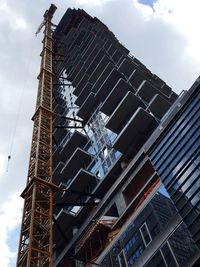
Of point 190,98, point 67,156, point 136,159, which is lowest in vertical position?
point 67,156

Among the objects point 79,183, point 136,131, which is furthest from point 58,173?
point 136,131

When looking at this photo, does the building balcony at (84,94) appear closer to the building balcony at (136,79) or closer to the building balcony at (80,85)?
the building balcony at (80,85)

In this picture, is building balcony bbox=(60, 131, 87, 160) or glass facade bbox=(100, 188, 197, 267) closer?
glass facade bbox=(100, 188, 197, 267)

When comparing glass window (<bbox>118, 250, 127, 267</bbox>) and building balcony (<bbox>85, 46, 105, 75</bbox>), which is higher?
building balcony (<bbox>85, 46, 105, 75</bbox>)

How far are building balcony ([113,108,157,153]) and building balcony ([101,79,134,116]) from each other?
790 cm

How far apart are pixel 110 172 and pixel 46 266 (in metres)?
15.9

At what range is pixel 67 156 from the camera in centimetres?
5481

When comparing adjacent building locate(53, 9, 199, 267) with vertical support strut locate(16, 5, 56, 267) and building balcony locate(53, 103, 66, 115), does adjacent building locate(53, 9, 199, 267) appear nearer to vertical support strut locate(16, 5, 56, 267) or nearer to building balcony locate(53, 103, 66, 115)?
building balcony locate(53, 103, 66, 115)

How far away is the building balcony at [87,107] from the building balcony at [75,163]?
9154 mm

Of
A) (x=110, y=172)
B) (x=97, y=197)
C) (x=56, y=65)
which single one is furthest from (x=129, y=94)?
(x=56, y=65)

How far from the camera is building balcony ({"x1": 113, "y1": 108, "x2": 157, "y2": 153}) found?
4178 cm

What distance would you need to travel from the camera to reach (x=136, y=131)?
42531 millimetres

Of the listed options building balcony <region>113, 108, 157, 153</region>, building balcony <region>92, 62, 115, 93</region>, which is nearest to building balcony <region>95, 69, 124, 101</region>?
building balcony <region>92, 62, 115, 93</region>

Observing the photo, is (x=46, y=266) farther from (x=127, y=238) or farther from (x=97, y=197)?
(x=97, y=197)
